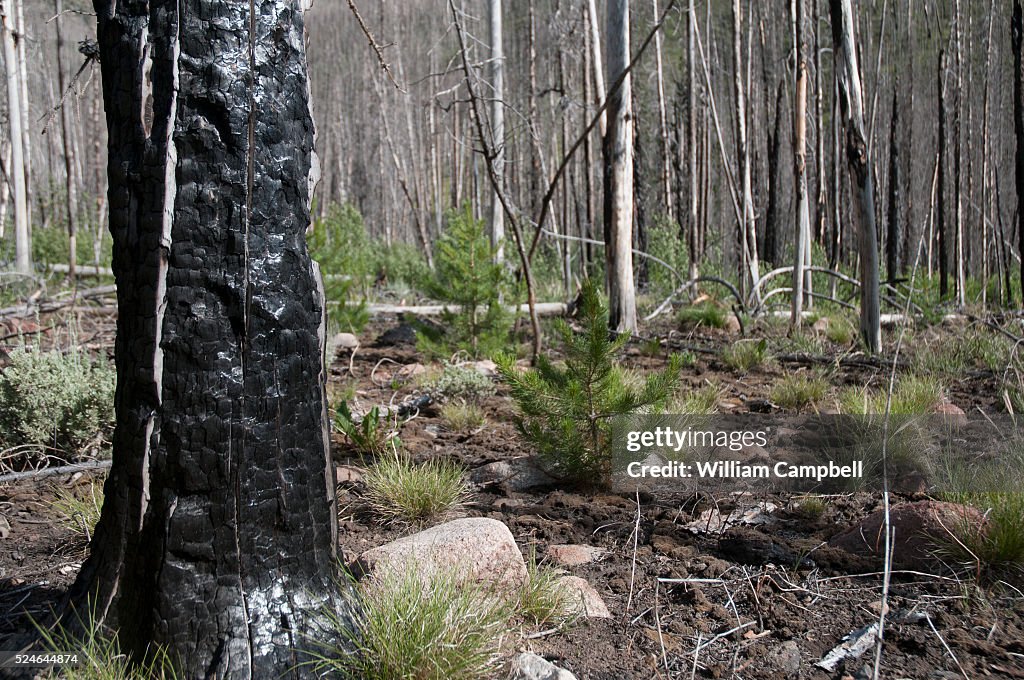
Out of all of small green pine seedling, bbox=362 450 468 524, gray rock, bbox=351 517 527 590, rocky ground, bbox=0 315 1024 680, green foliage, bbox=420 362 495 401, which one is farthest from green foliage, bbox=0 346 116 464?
gray rock, bbox=351 517 527 590

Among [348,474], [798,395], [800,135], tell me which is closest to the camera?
[348,474]

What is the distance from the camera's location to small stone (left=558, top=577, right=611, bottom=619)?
2219mm

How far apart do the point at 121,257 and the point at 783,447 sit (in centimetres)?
292

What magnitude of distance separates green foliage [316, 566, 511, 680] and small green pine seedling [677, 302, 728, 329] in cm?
535

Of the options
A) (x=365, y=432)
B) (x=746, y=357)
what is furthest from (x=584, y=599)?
(x=746, y=357)

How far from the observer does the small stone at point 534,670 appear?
1830 millimetres

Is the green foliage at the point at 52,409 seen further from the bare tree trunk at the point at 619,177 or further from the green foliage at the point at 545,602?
the bare tree trunk at the point at 619,177

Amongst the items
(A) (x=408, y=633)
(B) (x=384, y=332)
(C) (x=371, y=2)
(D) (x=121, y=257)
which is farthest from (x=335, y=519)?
(C) (x=371, y=2)

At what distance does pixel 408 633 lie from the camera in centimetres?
179

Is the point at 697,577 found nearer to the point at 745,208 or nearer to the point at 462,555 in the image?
the point at 462,555

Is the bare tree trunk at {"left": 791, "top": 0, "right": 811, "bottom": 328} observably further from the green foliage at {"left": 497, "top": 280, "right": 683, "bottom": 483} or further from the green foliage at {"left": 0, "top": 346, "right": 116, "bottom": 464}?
the green foliage at {"left": 0, "top": 346, "right": 116, "bottom": 464}

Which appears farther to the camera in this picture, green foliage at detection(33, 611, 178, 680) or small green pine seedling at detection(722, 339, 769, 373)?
small green pine seedling at detection(722, 339, 769, 373)

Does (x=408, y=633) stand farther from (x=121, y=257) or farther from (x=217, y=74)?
(x=217, y=74)

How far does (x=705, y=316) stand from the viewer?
6.99m
